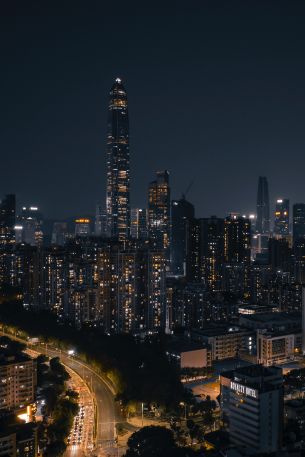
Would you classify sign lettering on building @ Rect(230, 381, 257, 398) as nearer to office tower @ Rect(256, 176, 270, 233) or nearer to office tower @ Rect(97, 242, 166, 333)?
office tower @ Rect(97, 242, 166, 333)

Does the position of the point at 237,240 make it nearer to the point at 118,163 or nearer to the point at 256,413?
the point at 118,163

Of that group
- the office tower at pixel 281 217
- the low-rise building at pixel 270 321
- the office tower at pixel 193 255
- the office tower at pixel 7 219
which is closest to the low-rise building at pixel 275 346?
the low-rise building at pixel 270 321

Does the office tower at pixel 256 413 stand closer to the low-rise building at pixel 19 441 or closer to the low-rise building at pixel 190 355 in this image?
the low-rise building at pixel 19 441

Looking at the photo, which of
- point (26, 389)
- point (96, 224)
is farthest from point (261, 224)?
point (26, 389)

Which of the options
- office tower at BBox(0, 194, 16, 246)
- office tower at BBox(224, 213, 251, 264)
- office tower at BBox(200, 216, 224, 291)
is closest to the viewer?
office tower at BBox(200, 216, 224, 291)

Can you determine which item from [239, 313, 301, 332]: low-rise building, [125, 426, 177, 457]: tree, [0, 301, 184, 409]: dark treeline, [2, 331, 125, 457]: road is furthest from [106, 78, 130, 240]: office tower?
[125, 426, 177, 457]: tree
